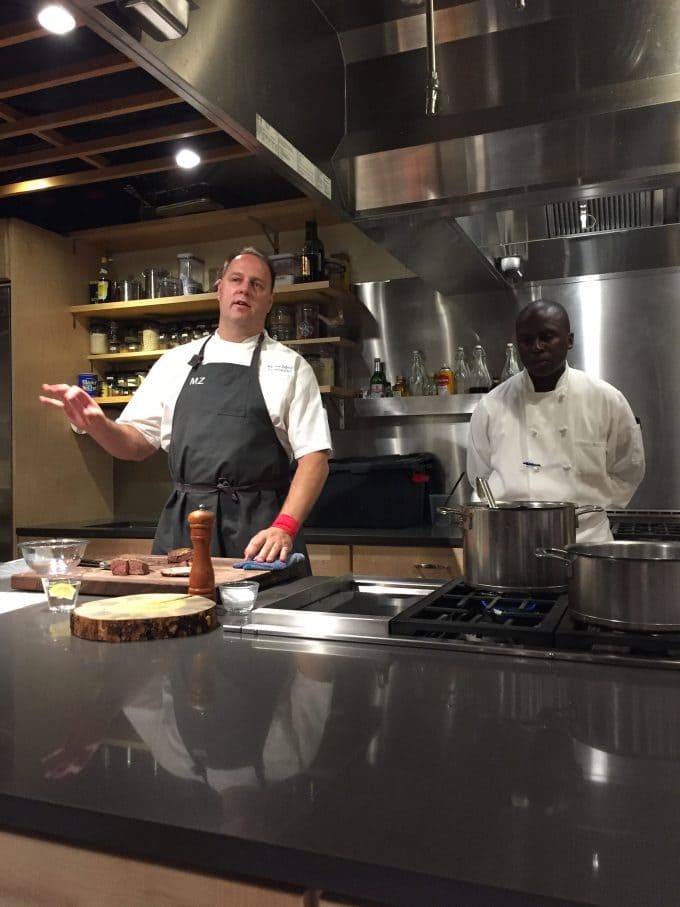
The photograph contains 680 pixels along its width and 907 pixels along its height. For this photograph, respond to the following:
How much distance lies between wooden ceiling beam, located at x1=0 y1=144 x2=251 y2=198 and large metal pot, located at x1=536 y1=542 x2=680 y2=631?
2201 millimetres

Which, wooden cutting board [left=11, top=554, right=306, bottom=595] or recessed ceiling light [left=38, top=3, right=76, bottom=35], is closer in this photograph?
wooden cutting board [left=11, top=554, right=306, bottom=595]

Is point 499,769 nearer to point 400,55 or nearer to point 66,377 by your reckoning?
point 400,55

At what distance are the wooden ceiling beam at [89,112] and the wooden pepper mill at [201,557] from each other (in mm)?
1663

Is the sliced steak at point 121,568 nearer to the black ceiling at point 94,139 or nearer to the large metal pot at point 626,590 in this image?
the large metal pot at point 626,590

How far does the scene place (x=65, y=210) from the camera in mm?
3721

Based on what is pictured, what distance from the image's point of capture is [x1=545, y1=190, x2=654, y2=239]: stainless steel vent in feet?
6.84

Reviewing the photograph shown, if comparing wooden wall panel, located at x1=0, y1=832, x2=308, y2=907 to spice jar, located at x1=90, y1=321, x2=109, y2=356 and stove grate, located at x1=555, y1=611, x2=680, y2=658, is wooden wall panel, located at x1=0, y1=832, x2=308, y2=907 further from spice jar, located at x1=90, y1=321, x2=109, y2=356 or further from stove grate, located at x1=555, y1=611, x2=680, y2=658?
spice jar, located at x1=90, y1=321, x2=109, y2=356

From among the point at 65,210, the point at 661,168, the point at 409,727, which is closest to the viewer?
the point at 409,727

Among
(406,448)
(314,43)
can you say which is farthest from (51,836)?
(406,448)

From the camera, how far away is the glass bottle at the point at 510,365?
3234 millimetres

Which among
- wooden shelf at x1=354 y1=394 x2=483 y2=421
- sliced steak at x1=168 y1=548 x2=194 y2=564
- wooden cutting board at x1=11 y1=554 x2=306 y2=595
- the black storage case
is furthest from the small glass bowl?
wooden shelf at x1=354 y1=394 x2=483 y2=421

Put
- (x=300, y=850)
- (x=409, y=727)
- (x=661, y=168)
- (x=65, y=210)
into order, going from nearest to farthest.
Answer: (x=300, y=850), (x=409, y=727), (x=661, y=168), (x=65, y=210)

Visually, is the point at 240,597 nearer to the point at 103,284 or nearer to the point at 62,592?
the point at 62,592

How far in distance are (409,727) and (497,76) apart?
1.45 metres
